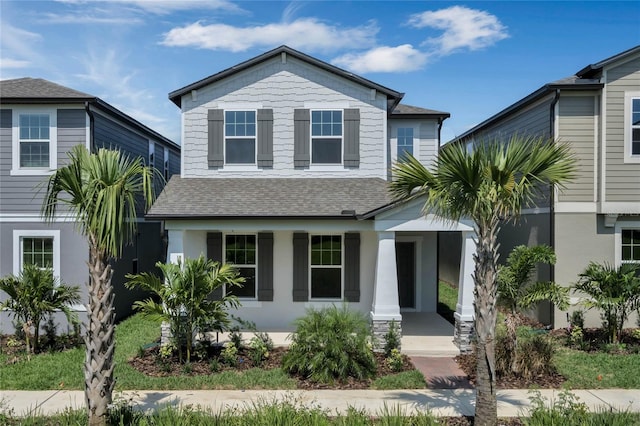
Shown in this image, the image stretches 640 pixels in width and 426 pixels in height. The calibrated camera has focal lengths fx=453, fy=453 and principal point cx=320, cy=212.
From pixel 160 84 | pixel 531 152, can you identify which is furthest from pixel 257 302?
pixel 531 152

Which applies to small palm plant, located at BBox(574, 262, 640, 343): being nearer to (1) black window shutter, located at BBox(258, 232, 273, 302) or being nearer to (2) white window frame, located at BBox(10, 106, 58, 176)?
(1) black window shutter, located at BBox(258, 232, 273, 302)

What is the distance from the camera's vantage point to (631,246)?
1258 centimetres

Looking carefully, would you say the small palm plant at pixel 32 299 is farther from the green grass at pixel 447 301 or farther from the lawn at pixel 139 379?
the green grass at pixel 447 301

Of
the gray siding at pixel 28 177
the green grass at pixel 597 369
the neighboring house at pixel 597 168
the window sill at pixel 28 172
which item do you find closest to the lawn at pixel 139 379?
the green grass at pixel 597 369

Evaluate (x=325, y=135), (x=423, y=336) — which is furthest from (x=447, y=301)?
(x=325, y=135)

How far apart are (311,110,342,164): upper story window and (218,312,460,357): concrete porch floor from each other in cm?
497

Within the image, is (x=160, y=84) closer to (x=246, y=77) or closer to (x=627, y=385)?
(x=246, y=77)

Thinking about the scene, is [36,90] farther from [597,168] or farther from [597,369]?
[597,168]

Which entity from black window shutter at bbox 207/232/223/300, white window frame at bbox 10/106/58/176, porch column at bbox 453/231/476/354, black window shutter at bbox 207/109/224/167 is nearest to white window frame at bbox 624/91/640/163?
porch column at bbox 453/231/476/354

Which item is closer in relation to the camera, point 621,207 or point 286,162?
point 621,207

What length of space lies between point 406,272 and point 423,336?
3173mm

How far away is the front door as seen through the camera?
14.4m

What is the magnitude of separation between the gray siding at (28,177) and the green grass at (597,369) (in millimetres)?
12573

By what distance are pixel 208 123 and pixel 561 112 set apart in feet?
31.8
